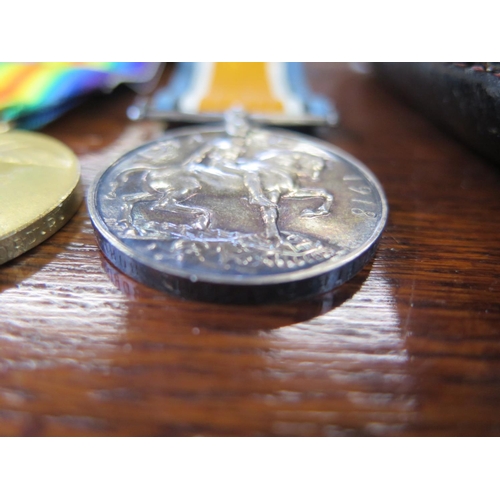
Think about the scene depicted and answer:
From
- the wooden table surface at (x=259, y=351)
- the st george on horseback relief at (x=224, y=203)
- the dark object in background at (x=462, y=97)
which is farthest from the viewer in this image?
the dark object in background at (x=462, y=97)

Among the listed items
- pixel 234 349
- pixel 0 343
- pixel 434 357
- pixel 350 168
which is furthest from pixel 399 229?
pixel 0 343

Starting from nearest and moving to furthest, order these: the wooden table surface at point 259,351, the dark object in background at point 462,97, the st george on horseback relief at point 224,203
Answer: the wooden table surface at point 259,351 < the st george on horseback relief at point 224,203 < the dark object in background at point 462,97

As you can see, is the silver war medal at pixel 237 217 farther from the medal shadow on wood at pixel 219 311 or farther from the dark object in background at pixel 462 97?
the dark object in background at pixel 462 97

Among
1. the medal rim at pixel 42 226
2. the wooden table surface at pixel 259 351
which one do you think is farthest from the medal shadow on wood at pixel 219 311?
the medal rim at pixel 42 226

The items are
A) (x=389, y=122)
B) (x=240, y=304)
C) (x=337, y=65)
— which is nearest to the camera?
(x=240, y=304)

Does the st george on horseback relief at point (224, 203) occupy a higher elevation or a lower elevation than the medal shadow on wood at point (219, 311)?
higher

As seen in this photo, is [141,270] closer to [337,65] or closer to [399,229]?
[399,229]

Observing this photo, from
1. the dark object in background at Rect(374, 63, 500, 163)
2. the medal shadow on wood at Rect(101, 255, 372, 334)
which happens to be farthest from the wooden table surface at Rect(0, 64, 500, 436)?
the dark object in background at Rect(374, 63, 500, 163)
